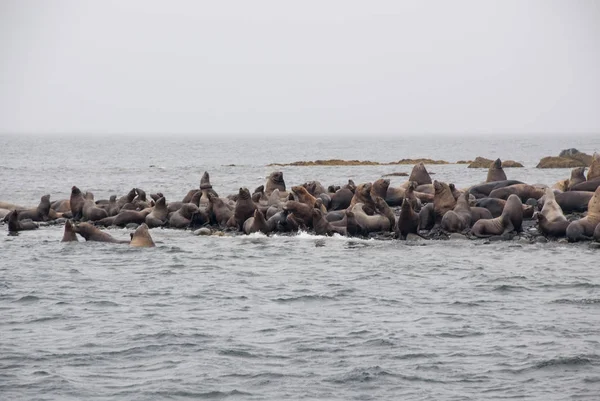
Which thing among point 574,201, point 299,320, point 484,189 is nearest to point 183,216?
point 484,189

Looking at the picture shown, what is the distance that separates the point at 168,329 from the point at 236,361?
1.95 meters

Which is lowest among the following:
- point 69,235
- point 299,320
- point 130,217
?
point 299,320

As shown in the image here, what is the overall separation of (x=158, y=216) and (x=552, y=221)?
10095mm

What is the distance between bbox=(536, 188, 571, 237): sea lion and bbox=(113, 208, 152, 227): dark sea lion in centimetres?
1038

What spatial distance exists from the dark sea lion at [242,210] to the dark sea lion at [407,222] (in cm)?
397

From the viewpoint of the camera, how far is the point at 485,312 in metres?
14.2

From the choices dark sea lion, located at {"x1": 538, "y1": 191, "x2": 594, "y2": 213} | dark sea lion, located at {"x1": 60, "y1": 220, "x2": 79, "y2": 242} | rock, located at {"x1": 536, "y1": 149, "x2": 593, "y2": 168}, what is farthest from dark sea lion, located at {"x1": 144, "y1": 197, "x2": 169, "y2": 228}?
rock, located at {"x1": 536, "y1": 149, "x2": 593, "y2": 168}

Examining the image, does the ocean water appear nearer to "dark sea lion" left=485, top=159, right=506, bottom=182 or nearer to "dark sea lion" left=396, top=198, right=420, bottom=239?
"dark sea lion" left=396, top=198, right=420, bottom=239

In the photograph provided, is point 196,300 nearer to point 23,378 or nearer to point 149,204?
point 23,378

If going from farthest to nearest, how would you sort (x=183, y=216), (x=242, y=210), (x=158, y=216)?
1. (x=158, y=216)
2. (x=183, y=216)
3. (x=242, y=210)

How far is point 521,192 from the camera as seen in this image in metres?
26.2

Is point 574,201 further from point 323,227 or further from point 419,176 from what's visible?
point 419,176

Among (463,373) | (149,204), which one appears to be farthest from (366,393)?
(149,204)

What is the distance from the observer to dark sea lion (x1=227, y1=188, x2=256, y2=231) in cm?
2350
